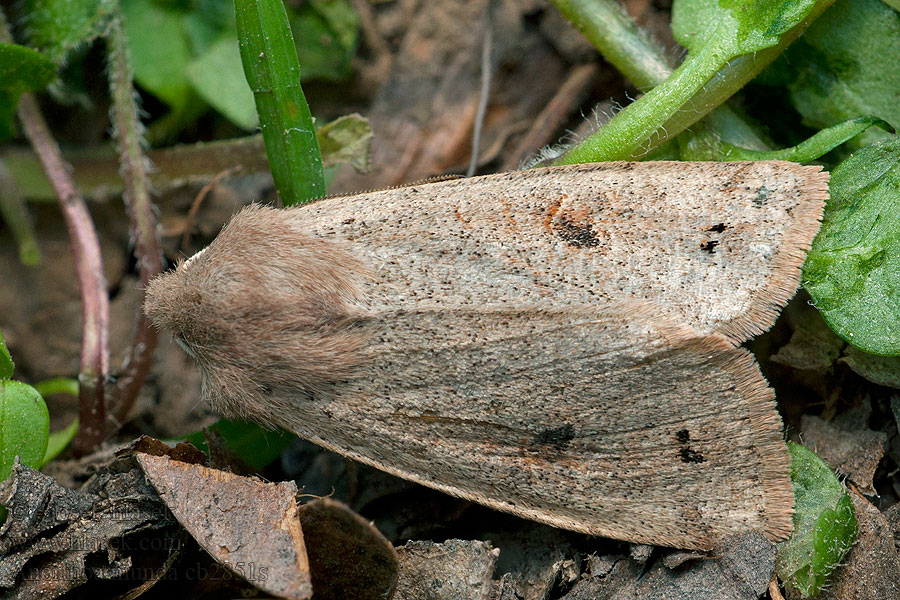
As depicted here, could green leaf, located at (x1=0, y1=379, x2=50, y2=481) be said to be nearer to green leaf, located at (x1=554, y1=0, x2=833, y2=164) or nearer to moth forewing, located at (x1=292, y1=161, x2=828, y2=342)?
moth forewing, located at (x1=292, y1=161, x2=828, y2=342)

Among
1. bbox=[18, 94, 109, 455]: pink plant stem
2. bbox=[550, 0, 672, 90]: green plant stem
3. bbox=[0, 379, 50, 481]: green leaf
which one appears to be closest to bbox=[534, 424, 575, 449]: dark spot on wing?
bbox=[550, 0, 672, 90]: green plant stem

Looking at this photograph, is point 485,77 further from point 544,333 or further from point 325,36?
point 544,333

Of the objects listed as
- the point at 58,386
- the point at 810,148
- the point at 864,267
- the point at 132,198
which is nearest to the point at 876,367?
the point at 864,267

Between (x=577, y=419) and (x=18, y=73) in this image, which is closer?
(x=577, y=419)

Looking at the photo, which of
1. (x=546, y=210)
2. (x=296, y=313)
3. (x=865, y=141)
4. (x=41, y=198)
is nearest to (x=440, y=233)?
(x=546, y=210)

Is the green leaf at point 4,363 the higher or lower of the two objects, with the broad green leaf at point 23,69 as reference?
lower

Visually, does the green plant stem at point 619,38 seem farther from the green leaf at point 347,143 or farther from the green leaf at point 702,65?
the green leaf at point 347,143

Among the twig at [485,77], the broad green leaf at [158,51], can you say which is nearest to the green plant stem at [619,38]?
the twig at [485,77]
